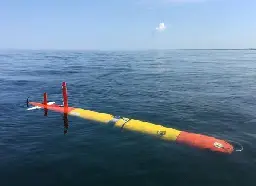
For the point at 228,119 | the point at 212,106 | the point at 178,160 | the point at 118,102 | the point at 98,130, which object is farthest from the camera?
the point at 118,102

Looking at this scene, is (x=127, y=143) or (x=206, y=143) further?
(x=127, y=143)

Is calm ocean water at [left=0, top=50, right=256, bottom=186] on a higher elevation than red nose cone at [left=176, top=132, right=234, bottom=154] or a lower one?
lower

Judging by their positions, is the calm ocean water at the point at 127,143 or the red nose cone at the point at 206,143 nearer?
the calm ocean water at the point at 127,143

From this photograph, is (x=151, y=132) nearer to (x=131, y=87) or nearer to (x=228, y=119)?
(x=228, y=119)

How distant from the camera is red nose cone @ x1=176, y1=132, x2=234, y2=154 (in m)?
14.7

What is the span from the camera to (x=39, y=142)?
16688 mm

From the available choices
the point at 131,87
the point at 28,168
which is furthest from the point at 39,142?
the point at 131,87

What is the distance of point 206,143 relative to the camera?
1516 cm

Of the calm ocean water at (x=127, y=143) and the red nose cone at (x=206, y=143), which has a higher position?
the red nose cone at (x=206, y=143)

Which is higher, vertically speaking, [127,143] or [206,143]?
[206,143]

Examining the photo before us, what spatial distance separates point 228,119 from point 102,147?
10238 mm

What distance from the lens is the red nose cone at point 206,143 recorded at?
14.7m

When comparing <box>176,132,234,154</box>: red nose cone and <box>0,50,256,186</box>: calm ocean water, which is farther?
<box>176,132,234,154</box>: red nose cone

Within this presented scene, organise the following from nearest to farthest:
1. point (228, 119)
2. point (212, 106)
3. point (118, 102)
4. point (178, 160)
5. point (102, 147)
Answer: point (178, 160), point (102, 147), point (228, 119), point (212, 106), point (118, 102)
